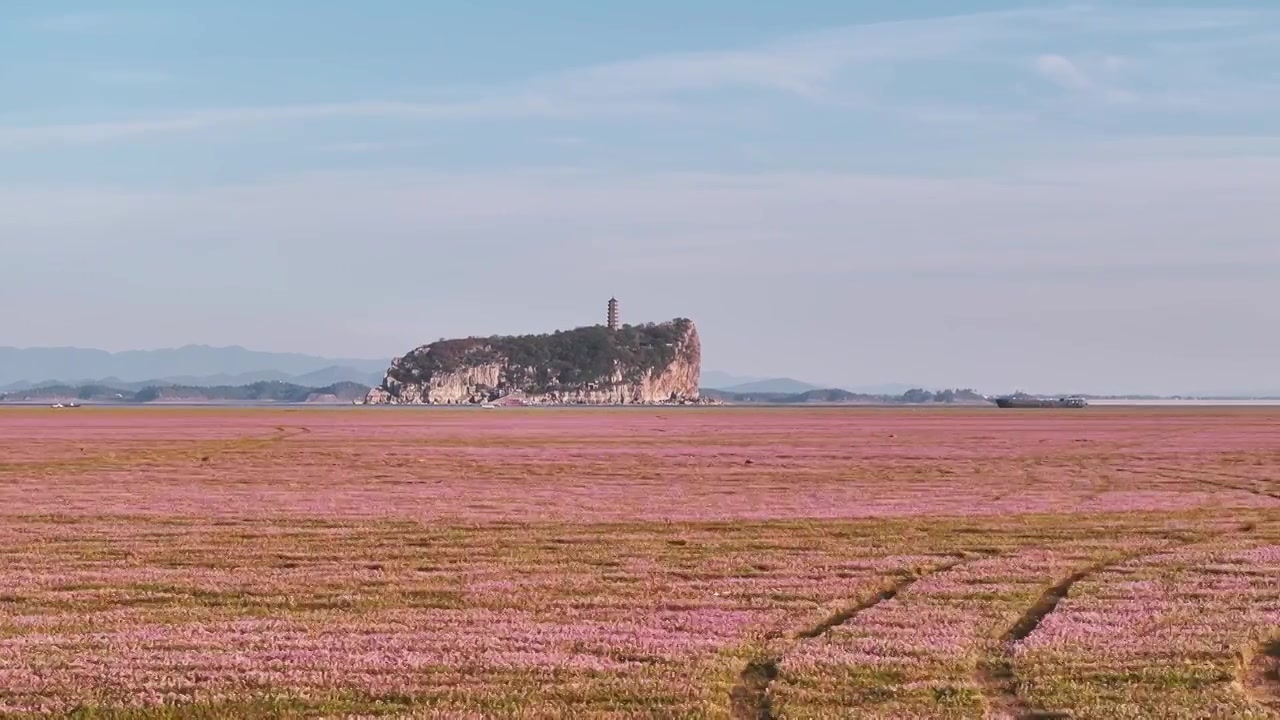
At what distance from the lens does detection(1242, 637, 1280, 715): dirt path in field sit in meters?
14.2

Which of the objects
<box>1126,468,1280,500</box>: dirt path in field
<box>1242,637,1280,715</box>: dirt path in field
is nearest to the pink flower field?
<box>1242,637,1280,715</box>: dirt path in field

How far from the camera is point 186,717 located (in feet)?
43.5

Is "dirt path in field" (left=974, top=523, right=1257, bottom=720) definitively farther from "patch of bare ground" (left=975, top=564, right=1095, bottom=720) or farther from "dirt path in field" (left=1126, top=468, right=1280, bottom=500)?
"dirt path in field" (left=1126, top=468, right=1280, bottom=500)

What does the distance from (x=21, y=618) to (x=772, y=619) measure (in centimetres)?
937

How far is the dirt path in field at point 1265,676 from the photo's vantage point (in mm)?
14234

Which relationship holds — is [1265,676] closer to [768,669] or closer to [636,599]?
[768,669]

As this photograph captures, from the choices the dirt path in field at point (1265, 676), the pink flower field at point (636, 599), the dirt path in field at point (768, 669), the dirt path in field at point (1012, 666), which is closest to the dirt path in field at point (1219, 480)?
the pink flower field at point (636, 599)

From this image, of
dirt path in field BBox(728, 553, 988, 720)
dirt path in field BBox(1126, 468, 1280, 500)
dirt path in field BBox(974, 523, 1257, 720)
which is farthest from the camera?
dirt path in field BBox(1126, 468, 1280, 500)

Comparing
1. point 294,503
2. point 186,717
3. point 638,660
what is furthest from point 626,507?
point 186,717

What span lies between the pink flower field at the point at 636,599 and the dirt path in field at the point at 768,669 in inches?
2.2

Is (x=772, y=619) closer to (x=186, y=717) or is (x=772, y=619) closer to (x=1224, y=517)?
(x=186, y=717)

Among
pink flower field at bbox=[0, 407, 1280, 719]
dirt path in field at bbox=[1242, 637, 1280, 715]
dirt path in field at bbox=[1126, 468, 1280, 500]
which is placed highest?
dirt path in field at bbox=[1126, 468, 1280, 500]

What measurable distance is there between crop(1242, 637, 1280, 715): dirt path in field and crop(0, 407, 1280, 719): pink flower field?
48 millimetres

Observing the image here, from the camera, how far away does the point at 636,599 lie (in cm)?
2003
